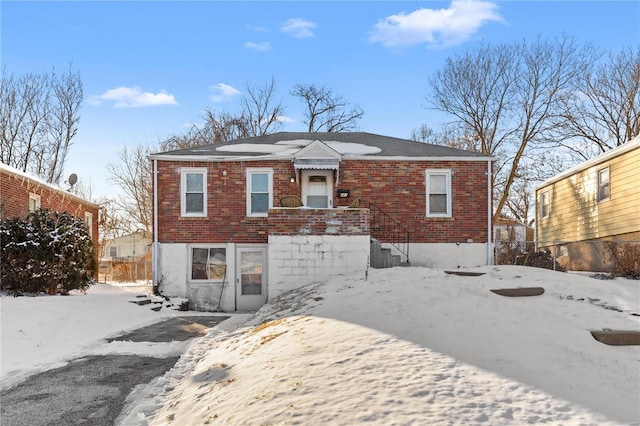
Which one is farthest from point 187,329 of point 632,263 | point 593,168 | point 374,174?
point 593,168

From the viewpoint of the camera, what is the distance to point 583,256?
687 inches

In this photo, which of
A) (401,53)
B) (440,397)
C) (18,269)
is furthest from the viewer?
(401,53)

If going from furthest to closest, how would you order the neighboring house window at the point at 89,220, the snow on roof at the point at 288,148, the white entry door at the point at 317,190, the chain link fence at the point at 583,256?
the neighboring house window at the point at 89,220
the snow on roof at the point at 288,148
the white entry door at the point at 317,190
the chain link fence at the point at 583,256

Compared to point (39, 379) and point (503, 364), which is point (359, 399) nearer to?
point (503, 364)

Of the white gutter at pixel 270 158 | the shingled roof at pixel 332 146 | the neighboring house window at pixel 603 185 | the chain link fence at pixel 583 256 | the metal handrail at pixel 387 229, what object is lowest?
the chain link fence at pixel 583 256

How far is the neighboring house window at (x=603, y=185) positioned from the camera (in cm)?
1611

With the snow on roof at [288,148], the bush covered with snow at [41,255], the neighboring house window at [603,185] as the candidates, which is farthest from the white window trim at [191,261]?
the neighboring house window at [603,185]

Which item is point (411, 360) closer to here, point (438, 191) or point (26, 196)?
point (438, 191)

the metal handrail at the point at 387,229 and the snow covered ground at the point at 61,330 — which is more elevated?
the metal handrail at the point at 387,229

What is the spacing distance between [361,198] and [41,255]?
882 centimetres

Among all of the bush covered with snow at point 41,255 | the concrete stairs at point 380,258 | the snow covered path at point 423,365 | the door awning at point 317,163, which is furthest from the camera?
the door awning at point 317,163

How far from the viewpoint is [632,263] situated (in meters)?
12.7

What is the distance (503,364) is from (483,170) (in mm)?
10695

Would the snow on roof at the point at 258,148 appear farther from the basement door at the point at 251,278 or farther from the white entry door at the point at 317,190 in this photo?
the basement door at the point at 251,278
